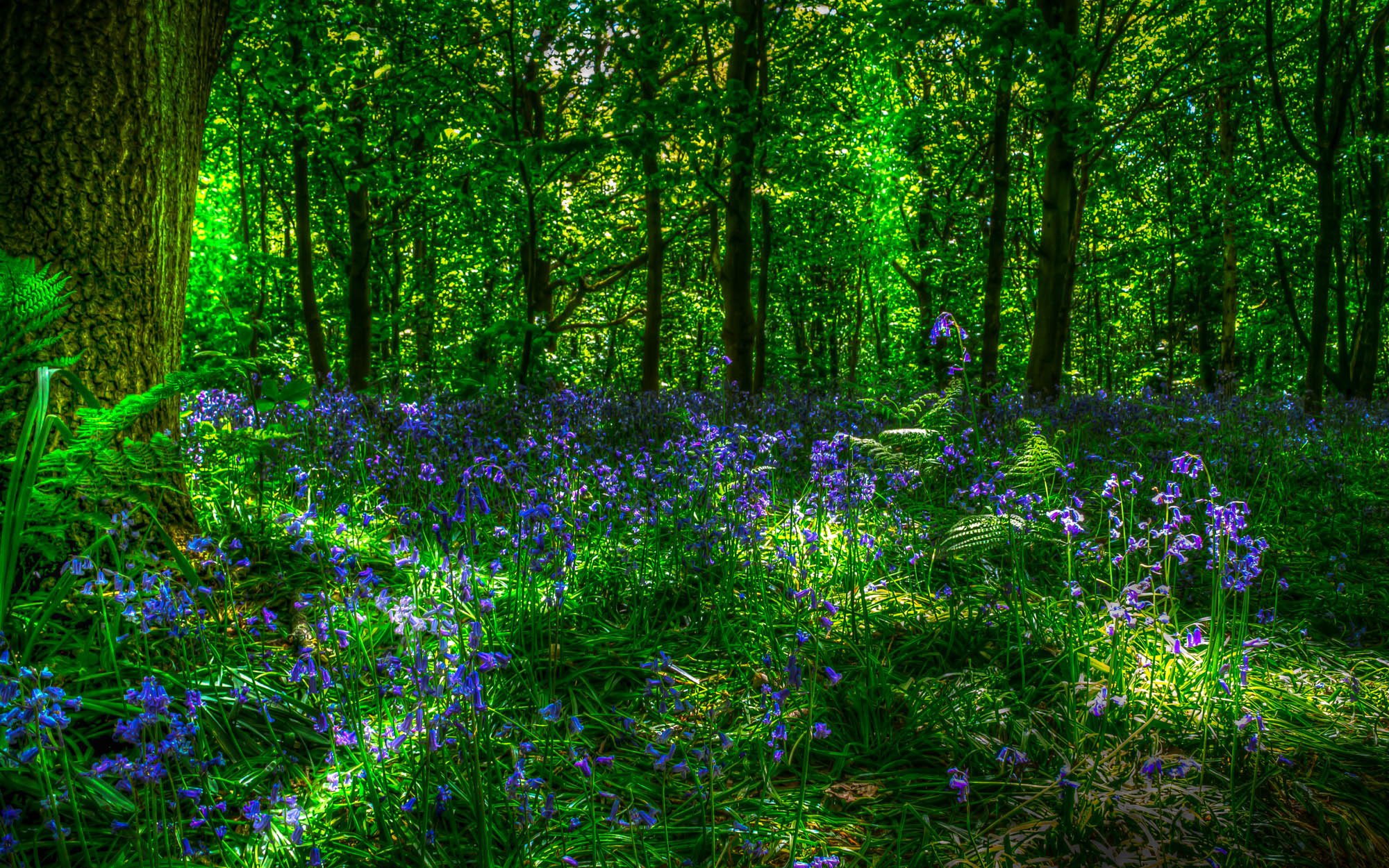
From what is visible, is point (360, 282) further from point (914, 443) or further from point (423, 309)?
point (914, 443)

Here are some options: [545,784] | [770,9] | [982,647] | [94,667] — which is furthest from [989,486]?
[770,9]

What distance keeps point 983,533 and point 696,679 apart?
3.90 ft

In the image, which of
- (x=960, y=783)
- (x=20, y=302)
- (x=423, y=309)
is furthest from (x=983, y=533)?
(x=423, y=309)

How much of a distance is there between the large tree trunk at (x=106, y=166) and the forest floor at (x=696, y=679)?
59 cm

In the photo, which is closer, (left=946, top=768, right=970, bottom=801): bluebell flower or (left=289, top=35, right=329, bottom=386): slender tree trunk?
(left=946, top=768, right=970, bottom=801): bluebell flower

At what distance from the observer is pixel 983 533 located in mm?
2596

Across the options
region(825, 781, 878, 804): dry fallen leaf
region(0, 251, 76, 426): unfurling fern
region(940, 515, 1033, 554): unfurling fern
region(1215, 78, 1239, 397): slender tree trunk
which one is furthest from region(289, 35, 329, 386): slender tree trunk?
region(1215, 78, 1239, 397): slender tree trunk

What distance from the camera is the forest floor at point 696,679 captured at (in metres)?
1.62

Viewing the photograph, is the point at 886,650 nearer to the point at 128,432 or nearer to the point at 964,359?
the point at 964,359

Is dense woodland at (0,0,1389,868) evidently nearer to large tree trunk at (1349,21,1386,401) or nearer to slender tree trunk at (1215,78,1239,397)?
large tree trunk at (1349,21,1386,401)

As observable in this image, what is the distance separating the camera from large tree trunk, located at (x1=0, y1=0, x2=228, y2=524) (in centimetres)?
234

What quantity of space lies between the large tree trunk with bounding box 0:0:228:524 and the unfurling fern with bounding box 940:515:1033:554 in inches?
119

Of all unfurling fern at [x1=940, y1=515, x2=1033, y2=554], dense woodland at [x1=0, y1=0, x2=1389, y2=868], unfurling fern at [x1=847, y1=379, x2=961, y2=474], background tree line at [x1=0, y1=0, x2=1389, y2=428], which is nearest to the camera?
dense woodland at [x1=0, y1=0, x2=1389, y2=868]

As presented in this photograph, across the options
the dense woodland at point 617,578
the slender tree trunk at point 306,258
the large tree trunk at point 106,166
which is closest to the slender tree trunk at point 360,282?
the slender tree trunk at point 306,258
